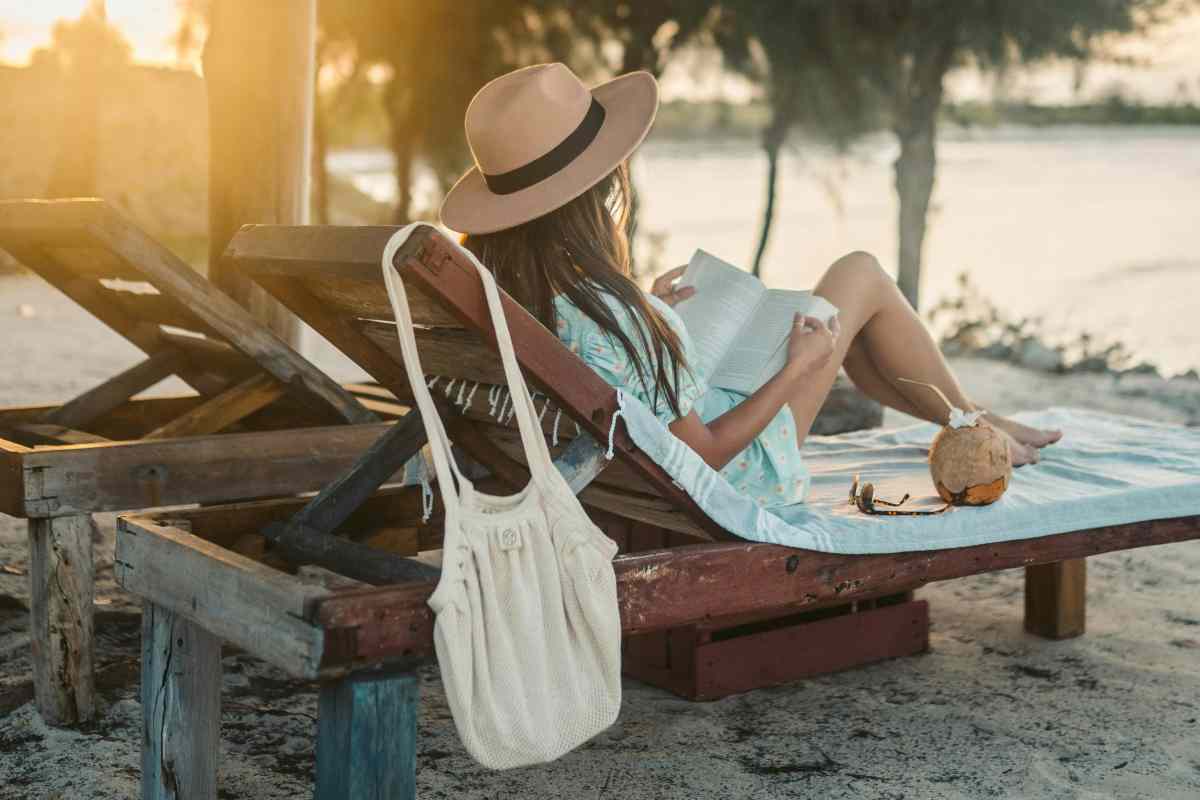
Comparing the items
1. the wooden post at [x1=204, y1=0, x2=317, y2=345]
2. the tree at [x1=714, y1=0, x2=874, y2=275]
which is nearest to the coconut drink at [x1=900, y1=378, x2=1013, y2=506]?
the wooden post at [x1=204, y1=0, x2=317, y2=345]

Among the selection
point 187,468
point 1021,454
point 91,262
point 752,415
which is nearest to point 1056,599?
point 1021,454

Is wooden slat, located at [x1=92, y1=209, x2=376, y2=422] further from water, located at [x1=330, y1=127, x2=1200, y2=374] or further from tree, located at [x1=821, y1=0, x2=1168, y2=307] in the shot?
water, located at [x1=330, y1=127, x2=1200, y2=374]

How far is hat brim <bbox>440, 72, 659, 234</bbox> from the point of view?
2600 millimetres

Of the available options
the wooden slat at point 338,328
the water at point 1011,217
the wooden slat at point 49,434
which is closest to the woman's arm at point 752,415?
the wooden slat at point 338,328

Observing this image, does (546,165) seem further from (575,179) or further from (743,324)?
(743,324)

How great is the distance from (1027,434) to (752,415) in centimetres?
146

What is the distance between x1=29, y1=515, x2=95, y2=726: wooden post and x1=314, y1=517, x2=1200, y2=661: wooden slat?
3.94 ft

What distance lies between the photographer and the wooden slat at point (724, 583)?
88.5 inches

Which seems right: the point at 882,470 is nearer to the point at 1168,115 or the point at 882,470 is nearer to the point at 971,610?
the point at 971,610

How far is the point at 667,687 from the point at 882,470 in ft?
2.88

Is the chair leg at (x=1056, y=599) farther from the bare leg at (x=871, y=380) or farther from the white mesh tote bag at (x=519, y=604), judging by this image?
the white mesh tote bag at (x=519, y=604)

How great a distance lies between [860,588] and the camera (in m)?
2.90

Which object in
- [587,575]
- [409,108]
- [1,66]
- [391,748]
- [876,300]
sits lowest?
[391,748]

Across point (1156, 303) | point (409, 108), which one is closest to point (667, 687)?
point (409, 108)
